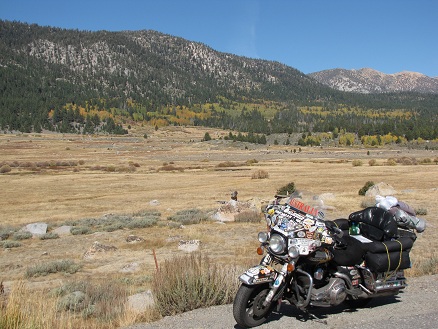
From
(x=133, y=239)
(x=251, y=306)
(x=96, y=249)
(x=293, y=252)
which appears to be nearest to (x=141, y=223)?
(x=133, y=239)

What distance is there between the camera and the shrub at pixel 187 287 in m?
6.69

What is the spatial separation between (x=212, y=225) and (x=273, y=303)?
1311 cm

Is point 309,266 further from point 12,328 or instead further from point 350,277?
point 12,328

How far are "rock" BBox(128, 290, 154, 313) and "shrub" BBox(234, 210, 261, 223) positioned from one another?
12.2 meters

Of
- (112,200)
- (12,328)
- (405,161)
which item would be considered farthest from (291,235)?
(405,161)

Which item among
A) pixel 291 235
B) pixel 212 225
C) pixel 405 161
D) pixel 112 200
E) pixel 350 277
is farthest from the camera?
pixel 405 161

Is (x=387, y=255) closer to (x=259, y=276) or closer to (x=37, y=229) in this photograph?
(x=259, y=276)

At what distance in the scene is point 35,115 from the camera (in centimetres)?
18038

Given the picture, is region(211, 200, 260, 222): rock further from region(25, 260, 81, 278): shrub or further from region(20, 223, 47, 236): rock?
region(25, 260, 81, 278): shrub

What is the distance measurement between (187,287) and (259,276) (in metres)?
1.64

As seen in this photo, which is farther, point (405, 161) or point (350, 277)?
point (405, 161)

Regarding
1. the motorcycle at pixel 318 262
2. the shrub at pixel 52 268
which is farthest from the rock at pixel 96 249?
the motorcycle at pixel 318 262

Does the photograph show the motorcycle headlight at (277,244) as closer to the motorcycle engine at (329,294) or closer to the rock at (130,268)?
the motorcycle engine at (329,294)

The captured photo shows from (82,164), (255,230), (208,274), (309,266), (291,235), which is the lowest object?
(82,164)
